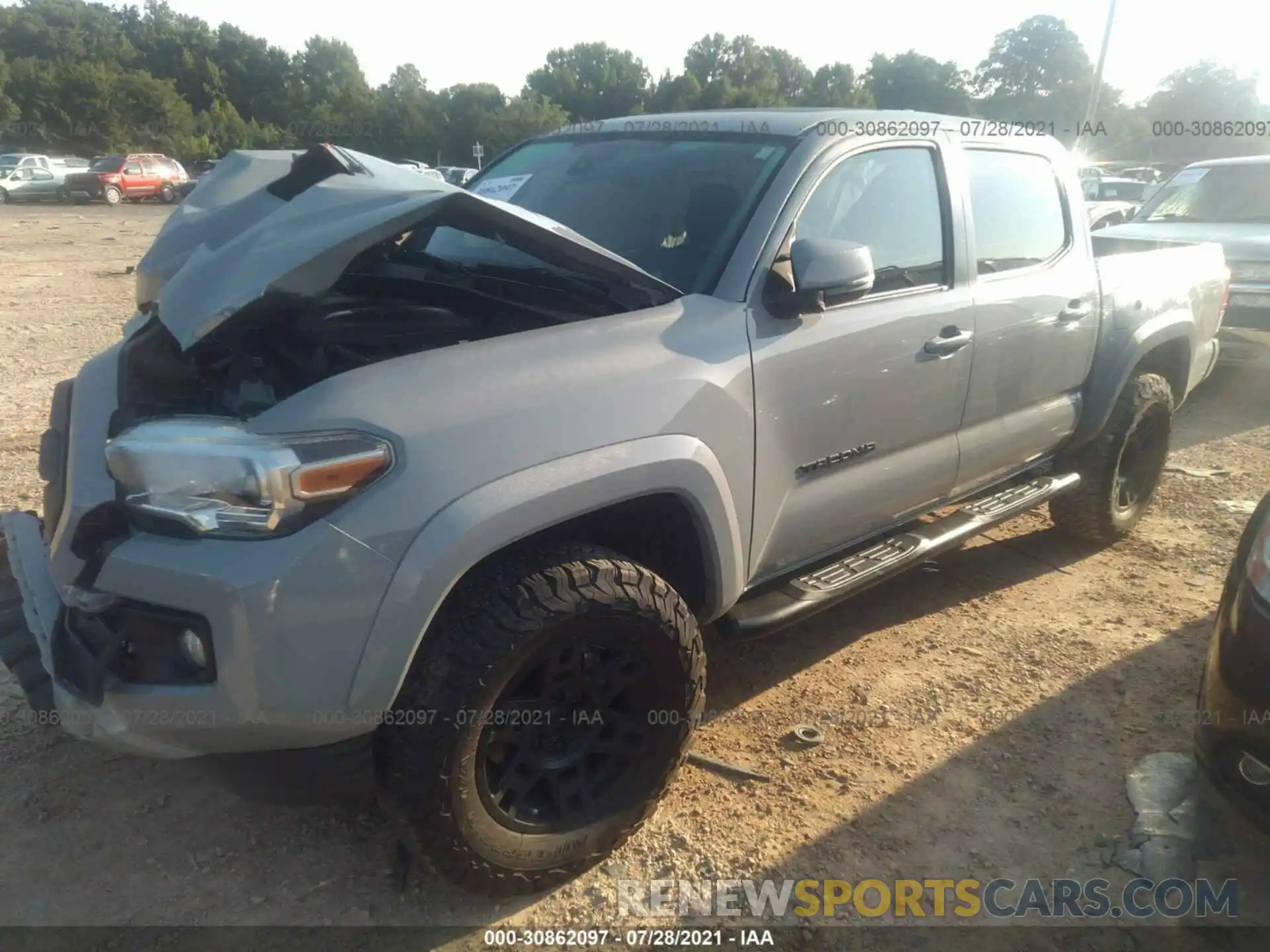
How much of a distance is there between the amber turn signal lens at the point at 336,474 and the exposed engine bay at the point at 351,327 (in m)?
0.26

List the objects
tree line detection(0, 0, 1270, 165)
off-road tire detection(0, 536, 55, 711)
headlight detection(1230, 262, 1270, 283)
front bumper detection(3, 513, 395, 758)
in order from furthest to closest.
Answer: tree line detection(0, 0, 1270, 165), headlight detection(1230, 262, 1270, 283), off-road tire detection(0, 536, 55, 711), front bumper detection(3, 513, 395, 758)

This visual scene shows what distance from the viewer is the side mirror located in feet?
8.09

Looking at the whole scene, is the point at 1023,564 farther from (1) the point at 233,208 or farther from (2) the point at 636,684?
(1) the point at 233,208

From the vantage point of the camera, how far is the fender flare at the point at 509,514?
1902mm

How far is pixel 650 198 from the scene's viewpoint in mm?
3014

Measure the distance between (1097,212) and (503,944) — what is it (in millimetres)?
12950

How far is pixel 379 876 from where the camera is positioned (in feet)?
7.91

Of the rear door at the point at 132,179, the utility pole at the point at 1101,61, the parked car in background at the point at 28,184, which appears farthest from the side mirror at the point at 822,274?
the parked car in background at the point at 28,184

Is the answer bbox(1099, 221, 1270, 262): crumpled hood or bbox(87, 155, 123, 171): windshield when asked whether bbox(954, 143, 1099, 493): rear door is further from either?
bbox(87, 155, 123, 171): windshield

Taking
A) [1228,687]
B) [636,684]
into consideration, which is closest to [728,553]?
[636,684]

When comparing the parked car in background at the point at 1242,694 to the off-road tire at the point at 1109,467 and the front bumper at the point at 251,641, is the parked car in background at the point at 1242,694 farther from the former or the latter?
the front bumper at the point at 251,641

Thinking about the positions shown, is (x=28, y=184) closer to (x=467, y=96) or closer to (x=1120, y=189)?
(x=467, y=96)

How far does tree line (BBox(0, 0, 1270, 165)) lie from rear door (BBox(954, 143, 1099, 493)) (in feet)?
115

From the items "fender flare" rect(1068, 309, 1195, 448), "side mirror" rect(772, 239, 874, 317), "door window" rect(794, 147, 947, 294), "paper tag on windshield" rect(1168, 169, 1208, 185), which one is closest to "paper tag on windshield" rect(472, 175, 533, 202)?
"door window" rect(794, 147, 947, 294)
